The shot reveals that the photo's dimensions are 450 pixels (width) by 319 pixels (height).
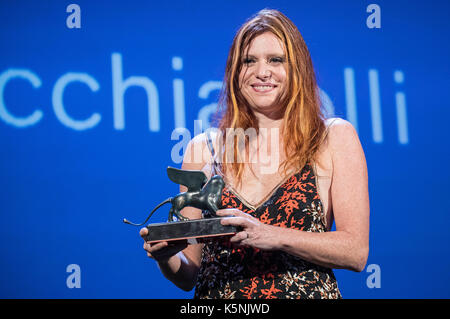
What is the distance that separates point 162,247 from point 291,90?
63 cm

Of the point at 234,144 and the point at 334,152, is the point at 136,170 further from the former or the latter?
the point at 334,152

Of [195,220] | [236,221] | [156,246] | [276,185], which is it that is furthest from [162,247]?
[276,185]

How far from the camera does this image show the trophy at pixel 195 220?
43.3 inches

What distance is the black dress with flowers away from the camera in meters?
1.19

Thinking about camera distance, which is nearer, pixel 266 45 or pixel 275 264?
pixel 275 264

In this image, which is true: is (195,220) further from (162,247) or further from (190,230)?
(162,247)

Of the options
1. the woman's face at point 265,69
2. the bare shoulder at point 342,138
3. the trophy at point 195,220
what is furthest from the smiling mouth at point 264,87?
the trophy at point 195,220

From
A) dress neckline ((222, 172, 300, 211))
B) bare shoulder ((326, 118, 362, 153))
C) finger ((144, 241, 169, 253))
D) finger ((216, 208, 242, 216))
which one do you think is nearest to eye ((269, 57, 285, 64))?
bare shoulder ((326, 118, 362, 153))

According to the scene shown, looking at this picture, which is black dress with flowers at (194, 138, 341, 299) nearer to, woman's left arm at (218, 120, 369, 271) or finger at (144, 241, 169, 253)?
woman's left arm at (218, 120, 369, 271)

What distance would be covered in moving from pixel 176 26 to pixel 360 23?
1066mm

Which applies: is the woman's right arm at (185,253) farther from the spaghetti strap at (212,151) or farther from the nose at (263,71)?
the nose at (263,71)

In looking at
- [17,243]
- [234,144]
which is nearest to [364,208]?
[234,144]

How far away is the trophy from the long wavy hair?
19 centimetres

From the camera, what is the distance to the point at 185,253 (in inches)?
55.4
